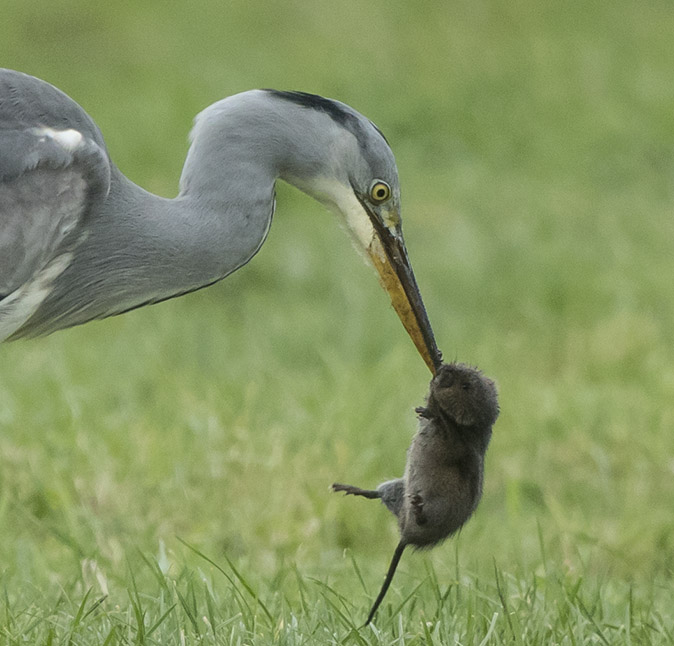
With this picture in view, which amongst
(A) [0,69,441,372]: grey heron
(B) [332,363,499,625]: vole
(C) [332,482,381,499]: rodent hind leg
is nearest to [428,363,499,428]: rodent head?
(B) [332,363,499,625]: vole

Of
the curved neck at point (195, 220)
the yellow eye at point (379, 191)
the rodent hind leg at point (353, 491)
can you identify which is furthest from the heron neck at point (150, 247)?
the rodent hind leg at point (353, 491)

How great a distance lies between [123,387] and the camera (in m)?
6.52

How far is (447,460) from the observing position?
11.9ft

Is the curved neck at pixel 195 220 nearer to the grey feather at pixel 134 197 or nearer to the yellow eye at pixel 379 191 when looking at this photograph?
the grey feather at pixel 134 197

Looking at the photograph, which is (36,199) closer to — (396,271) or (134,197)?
(134,197)

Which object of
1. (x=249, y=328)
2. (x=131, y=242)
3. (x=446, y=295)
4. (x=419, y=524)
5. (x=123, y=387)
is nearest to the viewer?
(x=419, y=524)

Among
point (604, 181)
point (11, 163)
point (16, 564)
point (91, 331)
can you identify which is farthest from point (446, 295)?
point (11, 163)

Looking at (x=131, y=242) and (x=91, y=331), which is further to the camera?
(x=91, y=331)

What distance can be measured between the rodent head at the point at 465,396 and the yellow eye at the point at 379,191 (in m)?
0.73

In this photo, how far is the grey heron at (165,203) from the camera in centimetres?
374

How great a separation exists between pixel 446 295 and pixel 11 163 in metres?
5.23

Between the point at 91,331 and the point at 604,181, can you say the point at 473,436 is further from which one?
the point at 604,181

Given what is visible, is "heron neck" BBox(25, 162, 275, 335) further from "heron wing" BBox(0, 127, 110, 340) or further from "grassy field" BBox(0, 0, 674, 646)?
"grassy field" BBox(0, 0, 674, 646)

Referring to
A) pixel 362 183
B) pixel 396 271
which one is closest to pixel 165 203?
pixel 362 183
